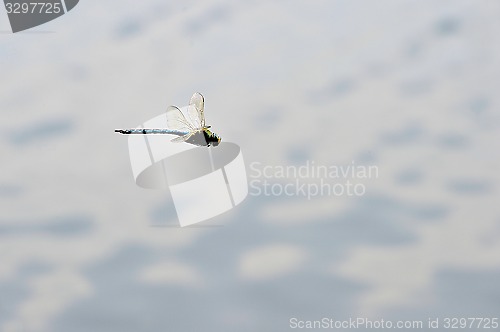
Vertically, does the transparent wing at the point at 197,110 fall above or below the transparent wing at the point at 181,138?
above

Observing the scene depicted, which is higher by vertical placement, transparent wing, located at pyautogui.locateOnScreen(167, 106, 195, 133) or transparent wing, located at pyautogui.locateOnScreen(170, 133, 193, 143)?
transparent wing, located at pyautogui.locateOnScreen(167, 106, 195, 133)

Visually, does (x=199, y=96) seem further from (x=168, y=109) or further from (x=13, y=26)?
(x=13, y=26)

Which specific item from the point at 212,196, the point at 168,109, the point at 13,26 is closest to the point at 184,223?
the point at 212,196

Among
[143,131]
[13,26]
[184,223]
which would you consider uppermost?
[13,26]

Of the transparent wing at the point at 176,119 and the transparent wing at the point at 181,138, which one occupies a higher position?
the transparent wing at the point at 176,119

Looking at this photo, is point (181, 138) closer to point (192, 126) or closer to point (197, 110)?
point (192, 126)

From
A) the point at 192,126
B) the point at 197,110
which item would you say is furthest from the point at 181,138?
the point at 197,110
